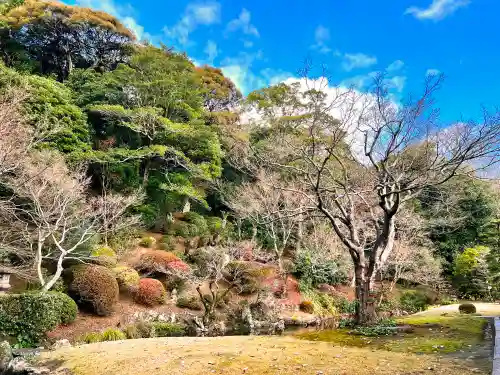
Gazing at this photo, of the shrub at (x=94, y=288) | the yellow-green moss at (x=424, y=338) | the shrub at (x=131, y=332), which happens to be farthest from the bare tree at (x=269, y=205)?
the yellow-green moss at (x=424, y=338)

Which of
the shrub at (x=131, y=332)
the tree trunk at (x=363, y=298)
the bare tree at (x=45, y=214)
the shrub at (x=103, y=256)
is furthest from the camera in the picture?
the shrub at (x=103, y=256)

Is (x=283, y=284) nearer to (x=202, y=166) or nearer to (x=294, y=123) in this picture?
(x=202, y=166)

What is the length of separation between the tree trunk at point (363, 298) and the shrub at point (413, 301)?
12761 millimetres

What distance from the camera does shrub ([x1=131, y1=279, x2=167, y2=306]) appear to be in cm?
1355

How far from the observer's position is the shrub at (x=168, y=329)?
11492mm

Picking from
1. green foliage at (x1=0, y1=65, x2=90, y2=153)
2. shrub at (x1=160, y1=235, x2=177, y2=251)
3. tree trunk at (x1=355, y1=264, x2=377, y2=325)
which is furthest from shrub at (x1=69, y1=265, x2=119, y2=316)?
tree trunk at (x1=355, y1=264, x2=377, y2=325)

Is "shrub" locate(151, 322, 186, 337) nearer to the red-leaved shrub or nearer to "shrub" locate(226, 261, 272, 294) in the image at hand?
the red-leaved shrub

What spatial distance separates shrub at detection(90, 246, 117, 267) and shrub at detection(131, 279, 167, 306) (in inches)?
53.5

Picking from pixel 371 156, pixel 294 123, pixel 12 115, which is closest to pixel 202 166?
pixel 294 123

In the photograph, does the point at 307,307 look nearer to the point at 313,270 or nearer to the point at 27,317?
the point at 313,270

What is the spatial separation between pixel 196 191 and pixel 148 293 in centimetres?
829

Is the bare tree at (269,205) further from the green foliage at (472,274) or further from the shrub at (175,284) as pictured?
the green foliage at (472,274)

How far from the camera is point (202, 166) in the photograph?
814 inches

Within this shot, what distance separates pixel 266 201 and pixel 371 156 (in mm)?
10445
